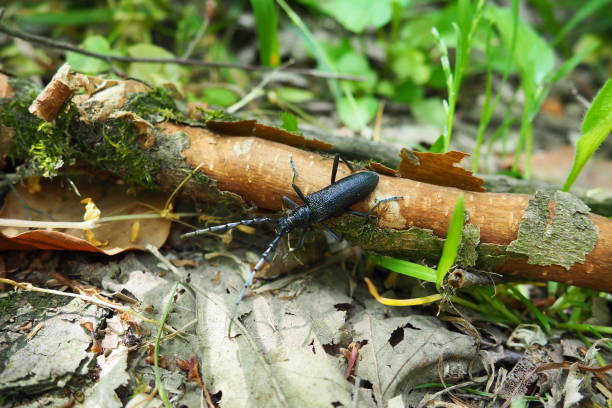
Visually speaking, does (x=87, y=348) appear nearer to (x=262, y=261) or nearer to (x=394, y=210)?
(x=262, y=261)

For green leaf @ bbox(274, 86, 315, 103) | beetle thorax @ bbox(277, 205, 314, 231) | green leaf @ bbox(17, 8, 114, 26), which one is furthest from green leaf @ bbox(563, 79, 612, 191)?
green leaf @ bbox(17, 8, 114, 26)

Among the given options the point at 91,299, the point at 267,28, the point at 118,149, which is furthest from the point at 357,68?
the point at 91,299

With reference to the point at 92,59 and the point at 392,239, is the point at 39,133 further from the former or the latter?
the point at 392,239

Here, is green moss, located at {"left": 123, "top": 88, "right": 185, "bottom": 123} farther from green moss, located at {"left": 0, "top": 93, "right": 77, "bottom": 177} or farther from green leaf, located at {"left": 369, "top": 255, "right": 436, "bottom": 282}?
green leaf, located at {"left": 369, "top": 255, "right": 436, "bottom": 282}

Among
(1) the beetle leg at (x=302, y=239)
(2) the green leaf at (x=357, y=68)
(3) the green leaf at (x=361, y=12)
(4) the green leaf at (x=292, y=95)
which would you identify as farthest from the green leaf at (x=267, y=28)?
(1) the beetle leg at (x=302, y=239)

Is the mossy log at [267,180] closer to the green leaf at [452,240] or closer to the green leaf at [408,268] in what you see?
the green leaf at [408,268]
